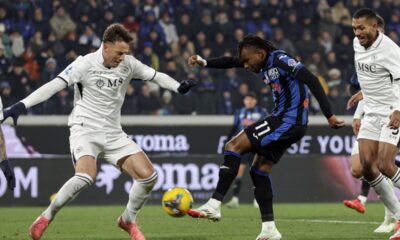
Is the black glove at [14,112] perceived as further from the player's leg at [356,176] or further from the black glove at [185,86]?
the player's leg at [356,176]

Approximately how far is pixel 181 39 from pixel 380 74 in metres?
13.1

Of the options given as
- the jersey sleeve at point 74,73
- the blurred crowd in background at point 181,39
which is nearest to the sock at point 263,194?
the jersey sleeve at point 74,73

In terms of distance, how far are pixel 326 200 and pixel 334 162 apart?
2.69ft

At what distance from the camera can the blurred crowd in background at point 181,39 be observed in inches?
846

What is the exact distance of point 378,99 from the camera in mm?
10555

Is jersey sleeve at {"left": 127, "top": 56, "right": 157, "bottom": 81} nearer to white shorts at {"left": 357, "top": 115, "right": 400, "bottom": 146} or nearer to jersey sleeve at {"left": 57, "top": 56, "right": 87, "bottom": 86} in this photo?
jersey sleeve at {"left": 57, "top": 56, "right": 87, "bottom": 86}

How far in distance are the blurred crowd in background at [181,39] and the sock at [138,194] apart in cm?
1092

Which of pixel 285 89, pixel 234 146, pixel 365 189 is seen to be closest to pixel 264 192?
pixel 234 146

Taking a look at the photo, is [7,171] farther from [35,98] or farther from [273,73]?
[273,73]

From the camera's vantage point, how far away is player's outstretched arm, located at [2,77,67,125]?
9242mm

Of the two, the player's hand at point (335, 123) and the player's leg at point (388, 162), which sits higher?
the player's hand at point (335, 123)

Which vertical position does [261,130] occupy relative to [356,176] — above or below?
above

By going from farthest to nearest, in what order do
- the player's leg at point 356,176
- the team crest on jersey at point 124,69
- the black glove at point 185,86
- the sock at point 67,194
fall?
the player's leg at point 356,176
the team crest on jersey at point 124,69
the black glove at point 185,86
the sock at point 67,194

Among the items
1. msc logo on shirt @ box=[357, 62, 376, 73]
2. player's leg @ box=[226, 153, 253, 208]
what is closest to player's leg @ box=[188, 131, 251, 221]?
msc logo on shirt @ box=[357, 62, 376, 73]
